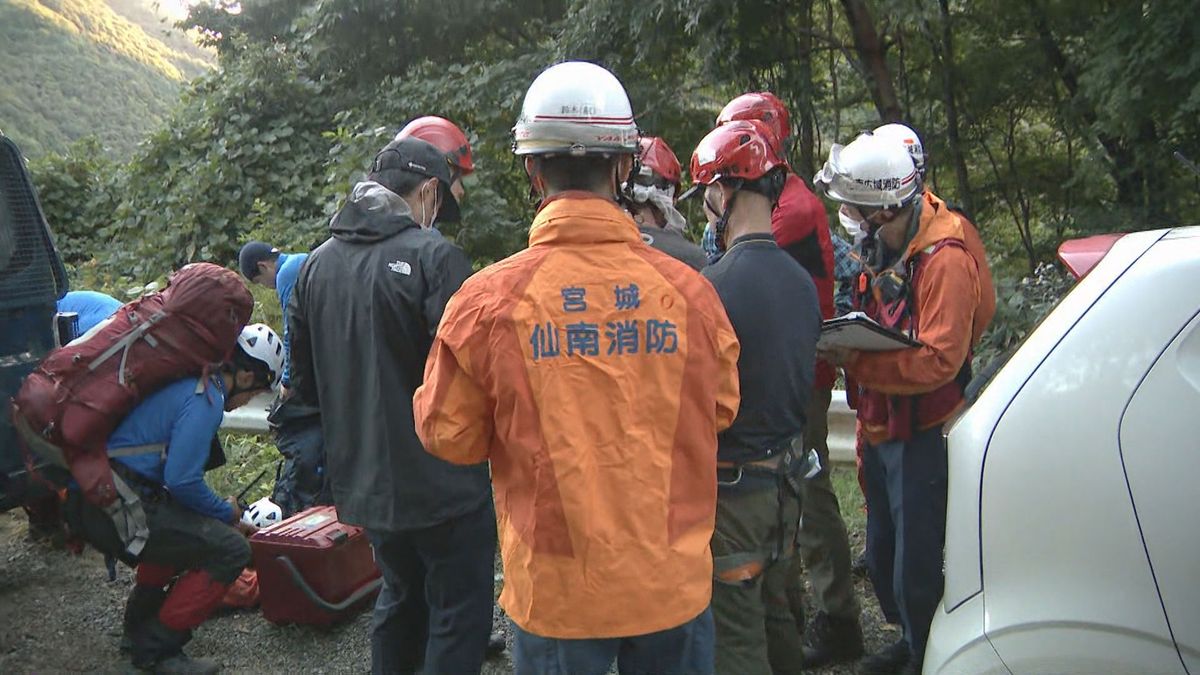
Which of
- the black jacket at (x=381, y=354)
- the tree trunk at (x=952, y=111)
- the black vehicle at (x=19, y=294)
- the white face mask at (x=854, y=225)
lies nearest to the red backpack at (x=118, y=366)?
the black vehicle at (x=19, y=294)

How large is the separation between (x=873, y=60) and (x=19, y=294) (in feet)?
21.9

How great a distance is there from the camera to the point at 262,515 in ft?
16.2

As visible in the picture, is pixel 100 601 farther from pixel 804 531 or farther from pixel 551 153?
pixel 551 153

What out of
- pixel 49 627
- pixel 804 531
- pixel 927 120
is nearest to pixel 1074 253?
pixel 804 531

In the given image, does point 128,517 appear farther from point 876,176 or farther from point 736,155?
point 876,176

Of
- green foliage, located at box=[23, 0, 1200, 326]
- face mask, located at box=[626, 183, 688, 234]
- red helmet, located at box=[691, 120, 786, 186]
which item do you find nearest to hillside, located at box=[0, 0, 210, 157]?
green foliage, located at box=[23, 0, 1200, 326]

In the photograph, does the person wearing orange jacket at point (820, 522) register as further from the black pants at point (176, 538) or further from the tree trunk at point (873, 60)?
the tree trunk at point (873, 60)

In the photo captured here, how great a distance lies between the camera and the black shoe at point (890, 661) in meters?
3.81

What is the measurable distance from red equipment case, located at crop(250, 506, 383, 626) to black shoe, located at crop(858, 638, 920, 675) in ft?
7.13

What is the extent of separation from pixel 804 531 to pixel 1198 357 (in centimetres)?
222

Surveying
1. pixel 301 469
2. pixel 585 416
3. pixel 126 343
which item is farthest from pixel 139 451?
pixel 585 416

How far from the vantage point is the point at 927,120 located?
30.7ft

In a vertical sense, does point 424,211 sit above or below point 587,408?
above

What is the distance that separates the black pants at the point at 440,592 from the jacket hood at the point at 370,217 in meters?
0.96
